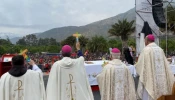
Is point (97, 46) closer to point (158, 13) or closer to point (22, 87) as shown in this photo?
point (158, 13)

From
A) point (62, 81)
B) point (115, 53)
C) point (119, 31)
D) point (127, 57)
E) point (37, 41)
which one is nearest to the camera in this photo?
point (62, 81)

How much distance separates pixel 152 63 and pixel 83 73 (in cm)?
202

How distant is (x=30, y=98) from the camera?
17.6ft

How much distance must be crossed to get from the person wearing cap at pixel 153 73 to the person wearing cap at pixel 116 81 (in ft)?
1.59

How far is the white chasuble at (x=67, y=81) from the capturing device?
21.1 feet

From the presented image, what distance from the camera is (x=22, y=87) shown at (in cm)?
527

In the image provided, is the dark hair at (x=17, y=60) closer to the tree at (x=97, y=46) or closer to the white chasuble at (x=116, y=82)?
the white chasuble at (x=116, y=82)

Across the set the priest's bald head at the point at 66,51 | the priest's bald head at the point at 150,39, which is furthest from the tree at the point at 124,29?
the priest's bald head at the point at 66,51

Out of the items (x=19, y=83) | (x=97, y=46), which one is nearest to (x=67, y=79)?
(x=19, y=83)

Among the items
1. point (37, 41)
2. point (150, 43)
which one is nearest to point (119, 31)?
point (150, 43)

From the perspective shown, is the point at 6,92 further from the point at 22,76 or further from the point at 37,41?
the point at 37,41

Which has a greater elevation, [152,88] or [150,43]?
[150,43]

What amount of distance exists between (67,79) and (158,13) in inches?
474

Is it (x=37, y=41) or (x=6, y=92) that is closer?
(x=6, y=92)
